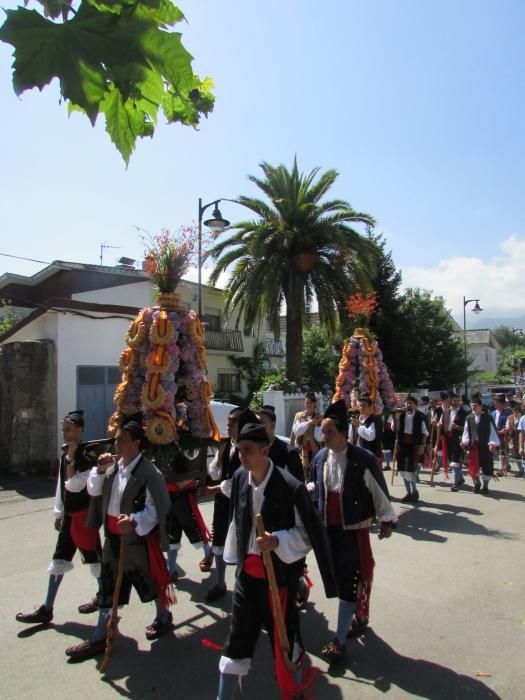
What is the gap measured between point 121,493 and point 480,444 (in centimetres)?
854

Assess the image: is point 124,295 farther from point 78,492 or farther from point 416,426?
point 78,492

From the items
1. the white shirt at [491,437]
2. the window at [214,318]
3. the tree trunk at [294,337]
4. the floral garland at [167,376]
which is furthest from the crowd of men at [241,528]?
the window at [214,318]

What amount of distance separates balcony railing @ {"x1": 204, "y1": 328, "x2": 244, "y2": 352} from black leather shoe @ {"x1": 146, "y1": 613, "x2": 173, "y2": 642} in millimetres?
21463

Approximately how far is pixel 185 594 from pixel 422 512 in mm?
4727

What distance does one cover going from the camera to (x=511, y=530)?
24.5 ft

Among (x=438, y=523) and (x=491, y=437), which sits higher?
(x=491, y=437)

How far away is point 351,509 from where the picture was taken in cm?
412

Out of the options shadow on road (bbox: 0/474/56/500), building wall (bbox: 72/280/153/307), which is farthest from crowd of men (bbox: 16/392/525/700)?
building wall (bbox: 72/280/153/307)

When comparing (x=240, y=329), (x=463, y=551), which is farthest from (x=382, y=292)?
(x=463, y=551)

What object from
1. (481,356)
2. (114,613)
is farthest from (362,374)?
(481,356)

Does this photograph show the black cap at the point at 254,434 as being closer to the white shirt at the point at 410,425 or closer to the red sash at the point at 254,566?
the red sash at the point at 254,566

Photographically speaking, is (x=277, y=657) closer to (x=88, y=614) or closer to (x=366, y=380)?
(x=88, y=614)

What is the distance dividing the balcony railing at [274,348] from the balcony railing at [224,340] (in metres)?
2.91

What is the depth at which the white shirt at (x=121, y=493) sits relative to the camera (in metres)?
3.98
